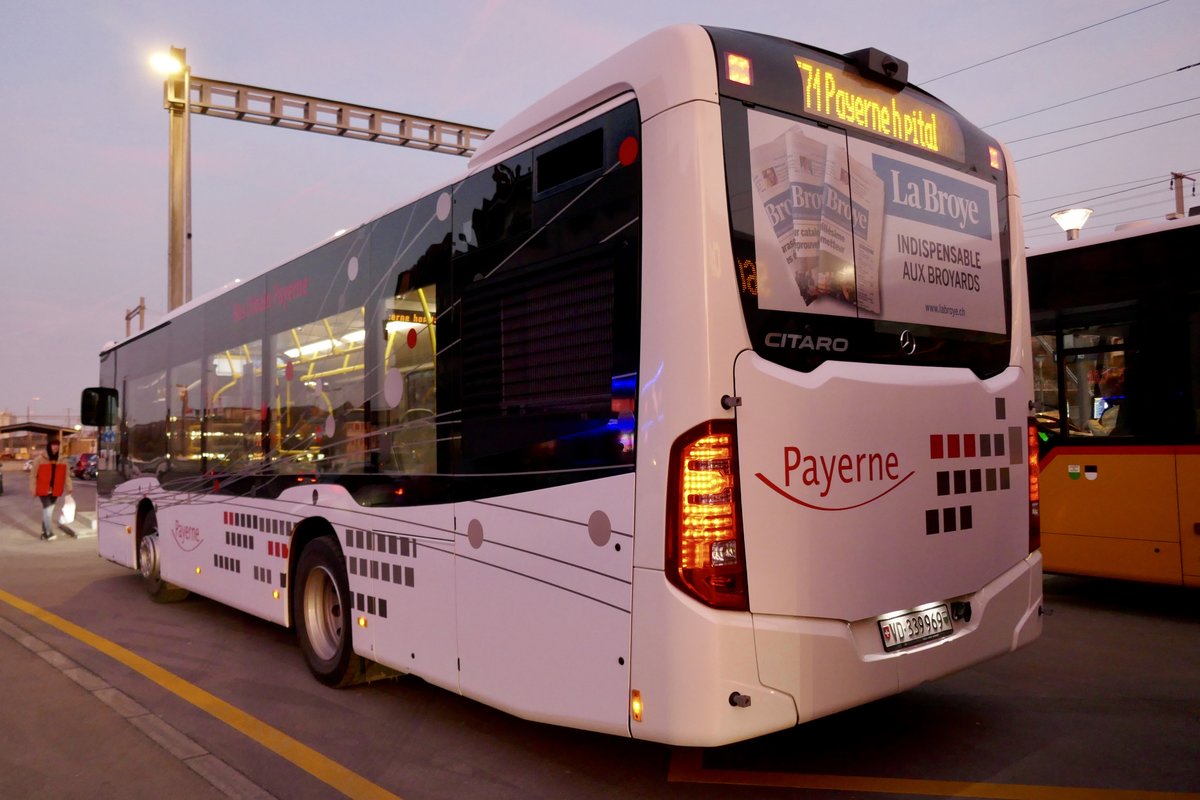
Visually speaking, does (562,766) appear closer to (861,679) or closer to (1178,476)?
(861,679)

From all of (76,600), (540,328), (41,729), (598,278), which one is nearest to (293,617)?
(41,729)

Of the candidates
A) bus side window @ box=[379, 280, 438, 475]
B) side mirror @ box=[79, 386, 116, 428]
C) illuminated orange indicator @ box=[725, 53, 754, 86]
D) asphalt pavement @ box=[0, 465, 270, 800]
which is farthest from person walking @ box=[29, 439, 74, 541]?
illuminated orange indicator @ box=[725, 53, 754, 86]

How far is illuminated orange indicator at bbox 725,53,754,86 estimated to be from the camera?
3.63 m

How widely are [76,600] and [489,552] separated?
7.63 m

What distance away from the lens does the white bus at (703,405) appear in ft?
11.3

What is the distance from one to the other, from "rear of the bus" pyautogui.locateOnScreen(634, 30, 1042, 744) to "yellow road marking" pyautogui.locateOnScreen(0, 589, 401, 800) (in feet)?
6.02

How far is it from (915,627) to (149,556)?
8223 millimetres

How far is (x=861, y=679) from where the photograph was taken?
12.3 ft

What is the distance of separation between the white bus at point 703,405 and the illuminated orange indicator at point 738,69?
0.05 ft

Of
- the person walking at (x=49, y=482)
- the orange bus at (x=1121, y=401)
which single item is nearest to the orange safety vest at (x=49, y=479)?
the person walking at (x=49, y=482)

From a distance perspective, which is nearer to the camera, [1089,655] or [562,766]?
[562,766]

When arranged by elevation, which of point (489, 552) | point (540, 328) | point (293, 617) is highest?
point (540, 328)

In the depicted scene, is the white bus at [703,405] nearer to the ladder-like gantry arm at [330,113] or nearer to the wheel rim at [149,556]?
the wheel rim at [149,556]

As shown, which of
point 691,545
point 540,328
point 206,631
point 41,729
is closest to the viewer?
point 691,545
